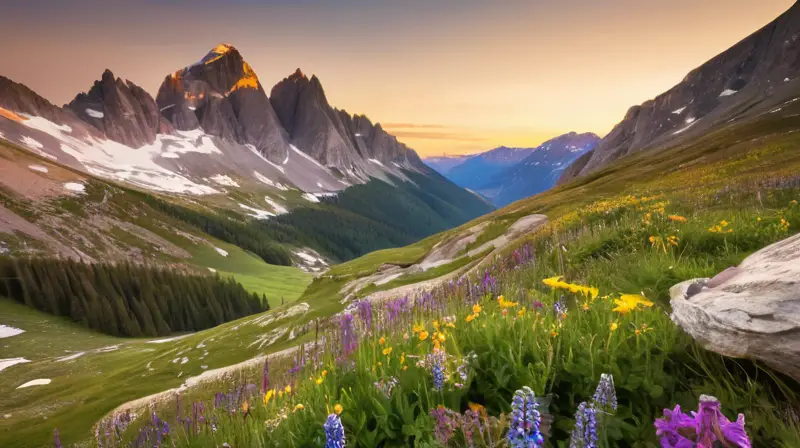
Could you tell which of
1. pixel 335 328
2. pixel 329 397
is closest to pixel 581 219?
pixel 335 328

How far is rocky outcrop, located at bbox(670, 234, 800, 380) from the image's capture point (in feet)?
11.9

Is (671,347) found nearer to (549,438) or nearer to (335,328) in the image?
(549,438)

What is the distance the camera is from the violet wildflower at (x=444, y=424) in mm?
3089

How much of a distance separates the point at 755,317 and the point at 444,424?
3.14 metres

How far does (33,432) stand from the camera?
59.9 m

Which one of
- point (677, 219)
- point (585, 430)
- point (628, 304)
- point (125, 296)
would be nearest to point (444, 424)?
point (585, 430)

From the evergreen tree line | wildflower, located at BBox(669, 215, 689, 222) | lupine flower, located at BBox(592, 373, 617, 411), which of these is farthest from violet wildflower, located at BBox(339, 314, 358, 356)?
the evergreen tree line

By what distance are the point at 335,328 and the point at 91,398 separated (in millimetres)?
76865

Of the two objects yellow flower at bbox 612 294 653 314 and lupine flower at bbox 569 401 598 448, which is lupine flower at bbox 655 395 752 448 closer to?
lupine flower at bbox 569 401 598 448

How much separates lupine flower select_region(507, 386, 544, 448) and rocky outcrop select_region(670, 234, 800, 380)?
9.31ft

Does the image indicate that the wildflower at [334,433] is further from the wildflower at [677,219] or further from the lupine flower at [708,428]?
the wildflower at [677,219]

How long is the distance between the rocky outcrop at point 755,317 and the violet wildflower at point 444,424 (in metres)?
2.81

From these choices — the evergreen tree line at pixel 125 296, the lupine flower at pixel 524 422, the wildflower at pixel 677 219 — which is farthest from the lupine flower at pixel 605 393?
the evergreen tree line at pixel 125 296

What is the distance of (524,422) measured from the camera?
2.38 m
